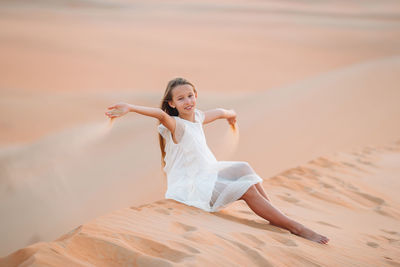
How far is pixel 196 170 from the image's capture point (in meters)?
3.97

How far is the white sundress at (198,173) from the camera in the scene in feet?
12.4

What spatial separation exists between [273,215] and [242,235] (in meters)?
0.49

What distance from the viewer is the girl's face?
4.10 meters

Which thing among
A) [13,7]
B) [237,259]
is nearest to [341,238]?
[237,259]

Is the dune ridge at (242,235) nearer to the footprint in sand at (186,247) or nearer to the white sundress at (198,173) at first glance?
the footprint in sand at (186,247)

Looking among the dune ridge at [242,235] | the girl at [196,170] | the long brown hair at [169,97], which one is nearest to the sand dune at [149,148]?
the long brown hair at [169,97]

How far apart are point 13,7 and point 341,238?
30.9 meters

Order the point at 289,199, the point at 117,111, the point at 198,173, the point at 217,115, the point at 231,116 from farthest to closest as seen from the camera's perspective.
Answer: the point at 289,199
the point at 231,116
the point at 217,115
the point at 198,173
the point at 117,111

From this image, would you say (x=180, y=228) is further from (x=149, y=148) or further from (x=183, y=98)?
(x=149, y=148)

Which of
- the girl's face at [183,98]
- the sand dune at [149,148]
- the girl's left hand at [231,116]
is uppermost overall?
the girl's face at [183,98]

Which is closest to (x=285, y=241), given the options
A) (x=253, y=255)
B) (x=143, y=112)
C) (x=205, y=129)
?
(x=253, y=255)

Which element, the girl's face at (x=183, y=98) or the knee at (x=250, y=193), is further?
the girl's face at (x=183, y=98)

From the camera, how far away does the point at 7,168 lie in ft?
31.3

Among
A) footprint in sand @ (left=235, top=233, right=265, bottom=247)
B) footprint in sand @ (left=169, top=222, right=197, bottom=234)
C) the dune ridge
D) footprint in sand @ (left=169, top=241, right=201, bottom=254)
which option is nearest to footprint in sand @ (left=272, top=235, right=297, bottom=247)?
the dune ridge
